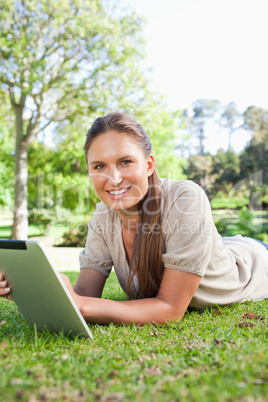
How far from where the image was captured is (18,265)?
80.4 inches

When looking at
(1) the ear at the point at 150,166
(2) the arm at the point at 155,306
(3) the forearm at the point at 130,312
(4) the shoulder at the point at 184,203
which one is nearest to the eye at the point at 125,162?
(1) the ear at the point at 150,166

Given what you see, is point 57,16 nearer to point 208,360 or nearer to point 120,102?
point 120,102

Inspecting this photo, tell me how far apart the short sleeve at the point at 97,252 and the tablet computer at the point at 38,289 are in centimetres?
78

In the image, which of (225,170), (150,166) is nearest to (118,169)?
(150,166)

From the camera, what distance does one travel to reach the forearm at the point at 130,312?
7.96 feet

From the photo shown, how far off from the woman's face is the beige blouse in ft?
0.95

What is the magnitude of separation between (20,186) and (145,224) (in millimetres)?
12431

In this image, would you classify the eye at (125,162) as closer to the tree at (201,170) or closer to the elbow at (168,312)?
the elbow at (168,312)

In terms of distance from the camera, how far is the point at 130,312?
96.8 inches

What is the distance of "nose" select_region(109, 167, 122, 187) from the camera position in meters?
2.56

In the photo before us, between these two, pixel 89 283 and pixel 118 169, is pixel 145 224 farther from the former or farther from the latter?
pixel 89 283

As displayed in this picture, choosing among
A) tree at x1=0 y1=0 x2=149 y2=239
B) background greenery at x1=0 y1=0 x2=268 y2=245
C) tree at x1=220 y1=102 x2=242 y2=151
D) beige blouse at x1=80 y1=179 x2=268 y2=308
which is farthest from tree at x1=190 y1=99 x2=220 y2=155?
beige blouse at x1=80 y1=179 x2=268 y2=308

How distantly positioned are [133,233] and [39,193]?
16.4 meters

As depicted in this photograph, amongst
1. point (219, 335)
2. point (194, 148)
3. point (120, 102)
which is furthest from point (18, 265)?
point (194, 148)
